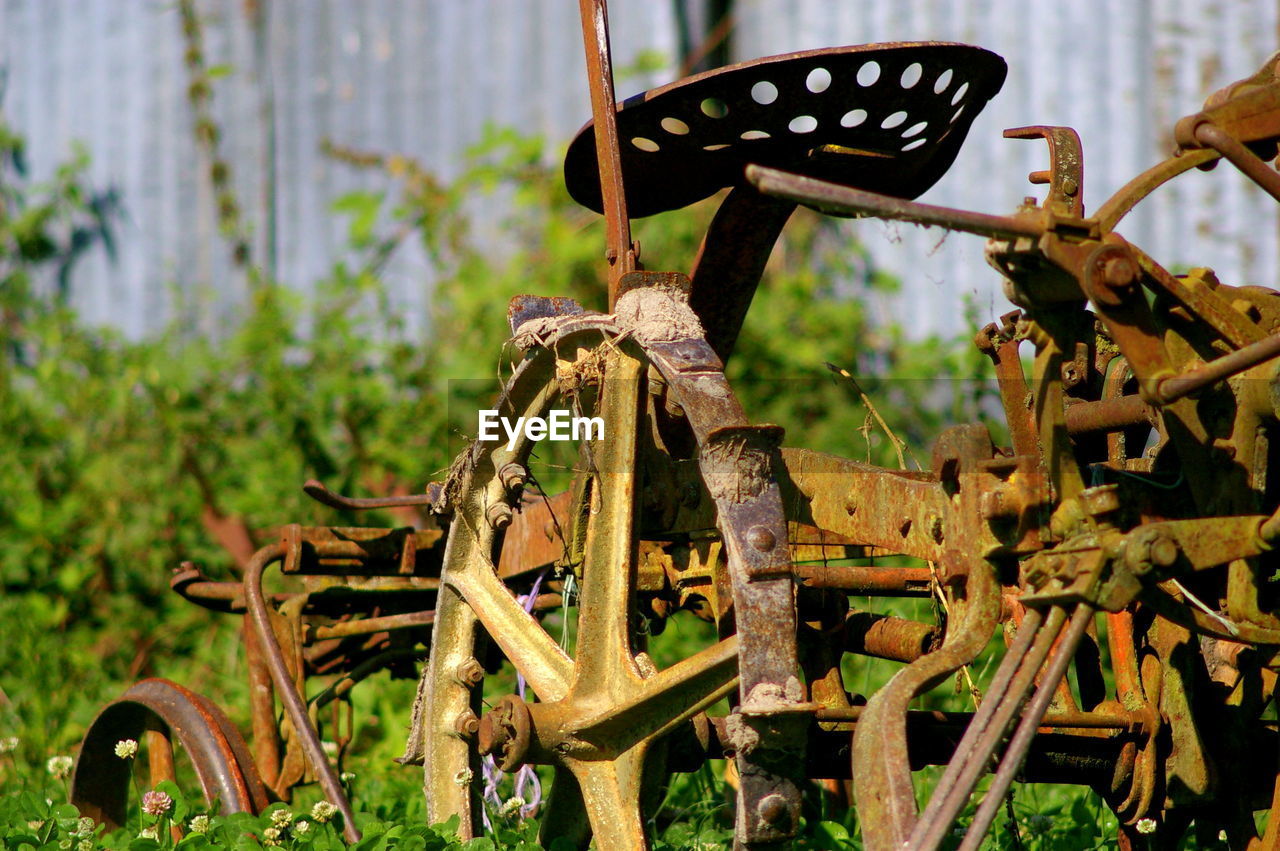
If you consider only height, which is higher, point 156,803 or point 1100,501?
point 1100,501

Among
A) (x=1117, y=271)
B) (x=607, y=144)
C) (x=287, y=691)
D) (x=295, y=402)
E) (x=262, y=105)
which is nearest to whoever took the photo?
(x=1117, y=271)

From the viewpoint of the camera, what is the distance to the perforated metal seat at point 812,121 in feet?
8.16

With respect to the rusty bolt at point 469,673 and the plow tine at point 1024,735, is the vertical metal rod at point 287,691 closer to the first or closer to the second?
the rusty bolt at point 469,673

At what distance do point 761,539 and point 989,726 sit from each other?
38cm

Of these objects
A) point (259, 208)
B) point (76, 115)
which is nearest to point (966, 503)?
point (259, 208)

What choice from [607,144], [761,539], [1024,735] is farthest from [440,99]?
[1024,735]

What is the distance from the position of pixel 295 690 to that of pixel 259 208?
14.8 feet

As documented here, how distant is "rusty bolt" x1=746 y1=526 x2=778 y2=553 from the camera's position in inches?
75.2

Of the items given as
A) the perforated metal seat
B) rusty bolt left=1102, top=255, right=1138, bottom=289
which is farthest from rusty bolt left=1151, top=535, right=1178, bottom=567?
the perforated metal seat

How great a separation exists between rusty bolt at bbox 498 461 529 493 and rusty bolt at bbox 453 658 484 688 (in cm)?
37

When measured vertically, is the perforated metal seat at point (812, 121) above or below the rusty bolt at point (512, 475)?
above

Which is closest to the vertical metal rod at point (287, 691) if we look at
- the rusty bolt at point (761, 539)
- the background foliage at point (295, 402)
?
the rusty bolt at point (761, 539)

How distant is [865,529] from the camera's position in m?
2.22

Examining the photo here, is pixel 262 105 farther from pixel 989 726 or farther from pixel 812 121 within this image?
pixel 989 726
